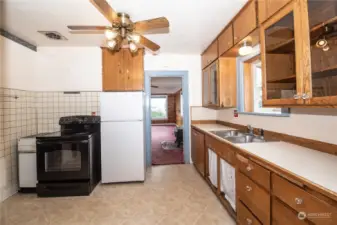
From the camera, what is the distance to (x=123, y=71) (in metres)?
3.52

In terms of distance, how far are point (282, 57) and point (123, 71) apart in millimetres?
2583

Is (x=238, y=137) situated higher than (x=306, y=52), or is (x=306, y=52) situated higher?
(x=306, y=52)

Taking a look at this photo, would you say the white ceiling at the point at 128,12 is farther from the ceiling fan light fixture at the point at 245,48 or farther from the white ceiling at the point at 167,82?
the white ceiling at the point at 167,82

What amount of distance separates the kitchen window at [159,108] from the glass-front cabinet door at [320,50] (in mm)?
11604

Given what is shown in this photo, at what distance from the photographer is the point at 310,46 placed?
51.6 inches

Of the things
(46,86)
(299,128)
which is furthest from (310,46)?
(46,86)

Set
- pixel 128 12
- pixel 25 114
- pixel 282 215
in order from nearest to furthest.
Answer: pixel 282 215 → pixel 128 12 → pixel 25 114

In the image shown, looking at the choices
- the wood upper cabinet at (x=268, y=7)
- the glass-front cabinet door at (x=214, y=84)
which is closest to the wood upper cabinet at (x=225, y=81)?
the glass-front cabinet door at (x=214, y=84)

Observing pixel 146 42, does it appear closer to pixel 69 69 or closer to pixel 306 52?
pixel 306 52

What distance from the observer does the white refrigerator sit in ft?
10.2

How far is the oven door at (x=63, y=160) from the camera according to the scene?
110 inches

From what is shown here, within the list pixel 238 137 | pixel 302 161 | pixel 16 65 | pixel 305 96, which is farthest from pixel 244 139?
pixel 16 65

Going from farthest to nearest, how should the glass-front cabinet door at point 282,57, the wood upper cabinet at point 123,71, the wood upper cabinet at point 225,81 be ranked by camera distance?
the wood upper cabinet at point 123,71 < the wood upper cabinet at point 225,81 < the glass-front cabinet door at point 282,57

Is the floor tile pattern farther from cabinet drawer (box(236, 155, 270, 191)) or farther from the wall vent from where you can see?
the wall vent
